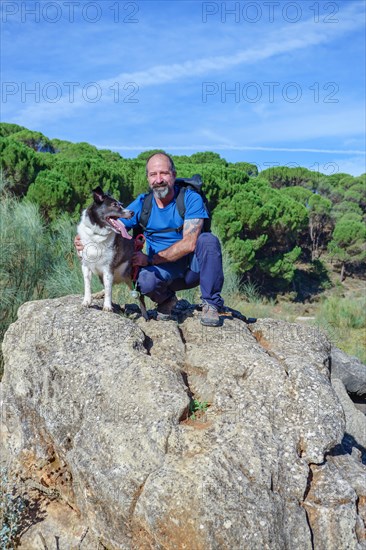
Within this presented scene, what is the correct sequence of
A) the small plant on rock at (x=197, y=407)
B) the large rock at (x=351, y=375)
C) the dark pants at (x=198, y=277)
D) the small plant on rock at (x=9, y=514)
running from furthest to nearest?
the large rock at (x=351, y=375) → the dark pants at (x=198, y=277) → the small plant on rock at (x=197, y=407) → the small plant on rock at (x=9, y=514)

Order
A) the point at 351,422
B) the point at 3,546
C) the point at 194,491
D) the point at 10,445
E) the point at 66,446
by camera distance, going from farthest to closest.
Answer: the point at 351,422 → the point at 10,445 → the point at 66,446 → the point at 3,546 → the point at 194,491

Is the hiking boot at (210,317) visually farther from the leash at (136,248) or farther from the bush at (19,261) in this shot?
the bush at (19,261)

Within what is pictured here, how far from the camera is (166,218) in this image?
5.22m

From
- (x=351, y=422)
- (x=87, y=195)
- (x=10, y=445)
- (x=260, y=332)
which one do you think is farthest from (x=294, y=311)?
(x=10, y=445)

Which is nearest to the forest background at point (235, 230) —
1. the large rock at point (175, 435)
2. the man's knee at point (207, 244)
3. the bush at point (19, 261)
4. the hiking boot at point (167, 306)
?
the bush at point (19, 261)

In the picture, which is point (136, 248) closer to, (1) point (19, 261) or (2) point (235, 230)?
(1) point (19, 261)

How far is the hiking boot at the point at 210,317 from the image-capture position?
15.9ft

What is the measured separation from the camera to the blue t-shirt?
5.07 metres

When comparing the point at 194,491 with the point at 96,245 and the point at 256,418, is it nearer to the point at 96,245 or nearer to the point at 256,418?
the point at 256,418

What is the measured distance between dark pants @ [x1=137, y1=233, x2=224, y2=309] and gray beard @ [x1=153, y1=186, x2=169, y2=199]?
53cm

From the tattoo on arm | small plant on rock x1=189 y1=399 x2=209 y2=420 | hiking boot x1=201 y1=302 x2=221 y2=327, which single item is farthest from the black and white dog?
small plant on rock x1=189 y1=399 x2=209 y2=420

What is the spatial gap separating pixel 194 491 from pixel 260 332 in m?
2.15

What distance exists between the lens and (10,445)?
442 cm

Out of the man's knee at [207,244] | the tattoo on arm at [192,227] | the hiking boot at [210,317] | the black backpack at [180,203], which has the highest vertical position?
the black backpack at [180,203]
